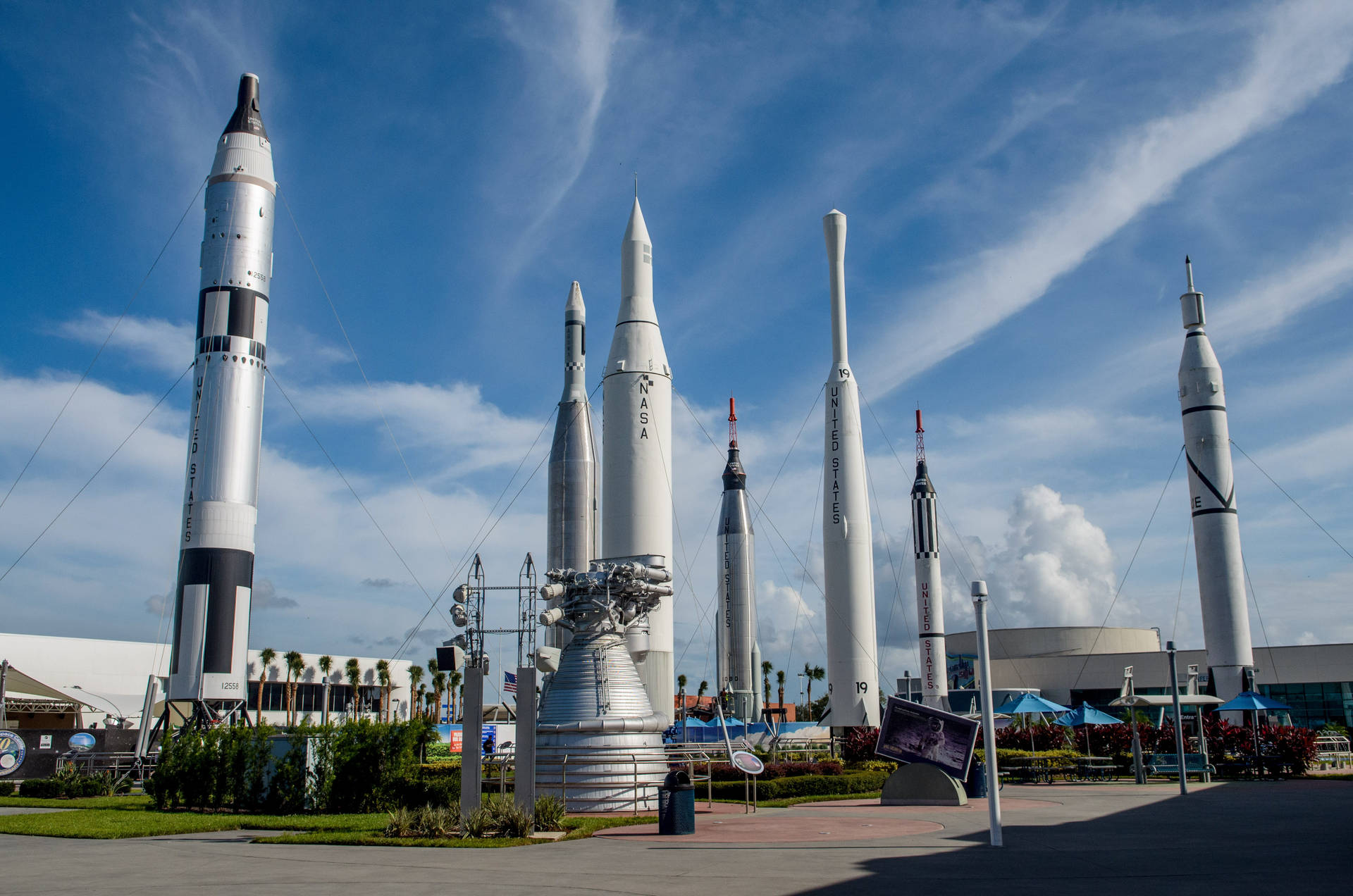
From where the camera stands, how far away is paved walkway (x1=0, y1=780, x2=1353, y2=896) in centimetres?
1062

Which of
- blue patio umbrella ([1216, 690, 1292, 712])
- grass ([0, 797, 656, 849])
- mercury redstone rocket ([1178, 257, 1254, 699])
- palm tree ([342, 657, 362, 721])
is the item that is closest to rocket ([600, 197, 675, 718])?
grass ([0, 797, 656, 849])

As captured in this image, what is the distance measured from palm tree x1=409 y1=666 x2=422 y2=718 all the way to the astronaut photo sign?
2803 inches

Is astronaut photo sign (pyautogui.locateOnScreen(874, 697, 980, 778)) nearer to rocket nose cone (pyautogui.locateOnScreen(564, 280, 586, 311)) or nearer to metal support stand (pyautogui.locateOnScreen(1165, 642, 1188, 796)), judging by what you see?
metal support stand (pyautogui.locateOnScreen(1165, 642, 1188, 796))

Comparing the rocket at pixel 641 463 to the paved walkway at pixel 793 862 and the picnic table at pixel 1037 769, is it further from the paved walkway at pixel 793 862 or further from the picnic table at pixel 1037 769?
the paved walkway at pixel 793 862

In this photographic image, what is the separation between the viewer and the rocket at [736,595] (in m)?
55.8

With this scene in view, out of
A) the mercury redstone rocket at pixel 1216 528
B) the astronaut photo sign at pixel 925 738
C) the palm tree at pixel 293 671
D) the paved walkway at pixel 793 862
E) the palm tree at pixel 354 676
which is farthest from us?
the palm tree at pixel 354 676

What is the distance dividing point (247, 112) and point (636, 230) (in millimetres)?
14993

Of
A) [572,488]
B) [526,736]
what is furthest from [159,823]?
[572,488]

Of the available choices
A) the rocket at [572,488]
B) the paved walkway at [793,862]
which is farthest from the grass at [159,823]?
the rocket at [572,488]

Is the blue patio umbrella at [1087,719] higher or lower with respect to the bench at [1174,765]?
higher

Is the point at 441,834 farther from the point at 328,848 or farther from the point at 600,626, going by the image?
the point at 600,626

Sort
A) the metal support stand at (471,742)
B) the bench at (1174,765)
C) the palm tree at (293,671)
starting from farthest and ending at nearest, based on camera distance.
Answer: the palm tree at (293,671) → the bench at (1174,765) → the metal support stand at (471,742)

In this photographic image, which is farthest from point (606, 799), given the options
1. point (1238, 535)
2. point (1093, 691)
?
point (1093, 691)

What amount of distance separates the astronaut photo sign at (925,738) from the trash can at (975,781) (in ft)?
6.33
